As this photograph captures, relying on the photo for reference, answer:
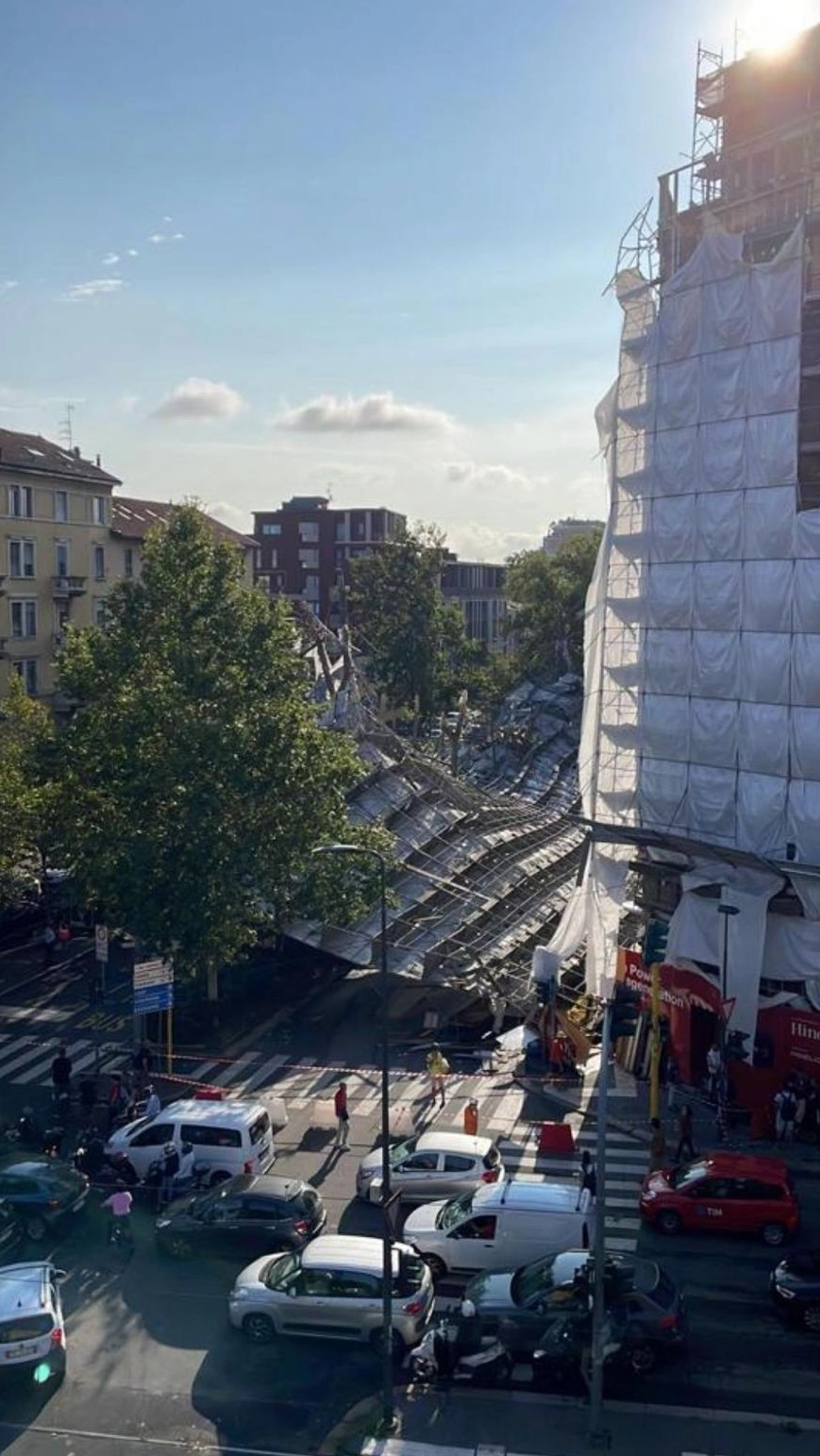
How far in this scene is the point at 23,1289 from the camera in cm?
1791

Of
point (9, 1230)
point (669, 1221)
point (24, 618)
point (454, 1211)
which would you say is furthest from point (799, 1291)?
point (24, 618)

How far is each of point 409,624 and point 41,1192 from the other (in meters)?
62.1

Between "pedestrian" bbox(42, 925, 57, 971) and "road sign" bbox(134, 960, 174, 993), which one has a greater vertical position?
"road sign" bbox(134, 960, 174, 993)

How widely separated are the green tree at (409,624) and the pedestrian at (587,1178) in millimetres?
57144

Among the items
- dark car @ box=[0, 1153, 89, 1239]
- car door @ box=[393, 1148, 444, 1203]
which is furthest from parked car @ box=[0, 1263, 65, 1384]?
car door @ box=[393, 1148, 444, 1203]

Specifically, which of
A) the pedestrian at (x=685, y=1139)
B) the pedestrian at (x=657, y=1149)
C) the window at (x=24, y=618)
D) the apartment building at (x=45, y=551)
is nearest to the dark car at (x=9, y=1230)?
the pedestrian at (x=657, y=1149)

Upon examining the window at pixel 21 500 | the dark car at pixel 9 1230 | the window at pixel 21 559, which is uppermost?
the window at pixel 21 500

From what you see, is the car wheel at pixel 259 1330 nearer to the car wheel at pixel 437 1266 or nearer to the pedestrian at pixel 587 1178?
the car wheel at pixel 437 1266

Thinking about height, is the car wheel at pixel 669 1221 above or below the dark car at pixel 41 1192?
below

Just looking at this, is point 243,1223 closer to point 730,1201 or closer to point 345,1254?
point 345,1254

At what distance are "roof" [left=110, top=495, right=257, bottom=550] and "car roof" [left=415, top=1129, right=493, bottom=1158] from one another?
38491 mm

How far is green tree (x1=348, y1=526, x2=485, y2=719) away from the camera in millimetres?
82000

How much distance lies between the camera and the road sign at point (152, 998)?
92.8 ft

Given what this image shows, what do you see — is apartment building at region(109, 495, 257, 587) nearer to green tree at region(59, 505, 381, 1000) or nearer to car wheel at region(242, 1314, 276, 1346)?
green tree at region(59, 505, 381, 1000)
